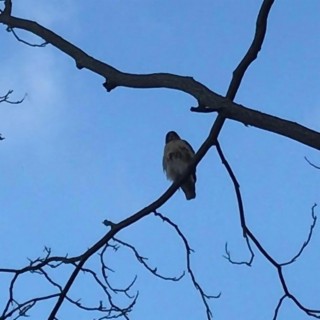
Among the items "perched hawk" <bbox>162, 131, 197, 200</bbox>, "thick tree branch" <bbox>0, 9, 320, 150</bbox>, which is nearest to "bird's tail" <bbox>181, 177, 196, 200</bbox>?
"perched hawk" <bbox>162, 131, 197, 200</bbox>

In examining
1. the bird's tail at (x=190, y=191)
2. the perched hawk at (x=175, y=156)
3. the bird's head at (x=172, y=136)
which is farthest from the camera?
the bird's head at (x=172, y=136)

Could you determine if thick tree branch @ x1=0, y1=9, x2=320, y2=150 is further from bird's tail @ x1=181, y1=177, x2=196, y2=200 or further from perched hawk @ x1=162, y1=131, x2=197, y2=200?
perched hawk @ x1=162, y1=131, x2=197, y2=200

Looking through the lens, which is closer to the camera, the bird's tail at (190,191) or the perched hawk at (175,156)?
the bird's tail at (190,191)

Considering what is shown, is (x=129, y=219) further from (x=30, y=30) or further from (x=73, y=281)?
(x=30, y=30)

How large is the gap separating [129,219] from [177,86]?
594 millimetres

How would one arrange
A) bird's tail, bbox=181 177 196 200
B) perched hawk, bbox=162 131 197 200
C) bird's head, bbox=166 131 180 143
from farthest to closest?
bird's head, bbox=166 131 180 143 < perched hawk, bbox=162 131 197 200 < bird's tail, bbox=181 177 196 200

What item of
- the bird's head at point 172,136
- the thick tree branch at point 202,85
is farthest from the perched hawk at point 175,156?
the thick tree branch at point 202,85

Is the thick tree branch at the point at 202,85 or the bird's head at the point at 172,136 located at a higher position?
the bird's head at the point at 172,136

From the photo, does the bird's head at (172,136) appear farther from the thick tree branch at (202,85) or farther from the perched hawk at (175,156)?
the thick tree branch at (202,85)

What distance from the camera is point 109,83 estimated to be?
3537 mm

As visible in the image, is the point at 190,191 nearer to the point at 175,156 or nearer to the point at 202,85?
the point at 175,156

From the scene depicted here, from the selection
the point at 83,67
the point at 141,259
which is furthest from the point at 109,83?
the point at 141,259

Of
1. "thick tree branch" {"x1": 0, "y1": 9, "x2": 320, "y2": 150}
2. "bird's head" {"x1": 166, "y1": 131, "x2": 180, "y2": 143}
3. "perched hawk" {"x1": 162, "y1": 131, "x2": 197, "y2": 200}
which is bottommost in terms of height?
"thick tree branch" {"x1": 0, "y1": 9, "x2": 320, "y2": 150}

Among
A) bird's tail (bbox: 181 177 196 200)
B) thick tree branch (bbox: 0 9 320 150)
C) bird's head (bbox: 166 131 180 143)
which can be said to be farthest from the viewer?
bird's head (bbox: 166 131 180 143)
